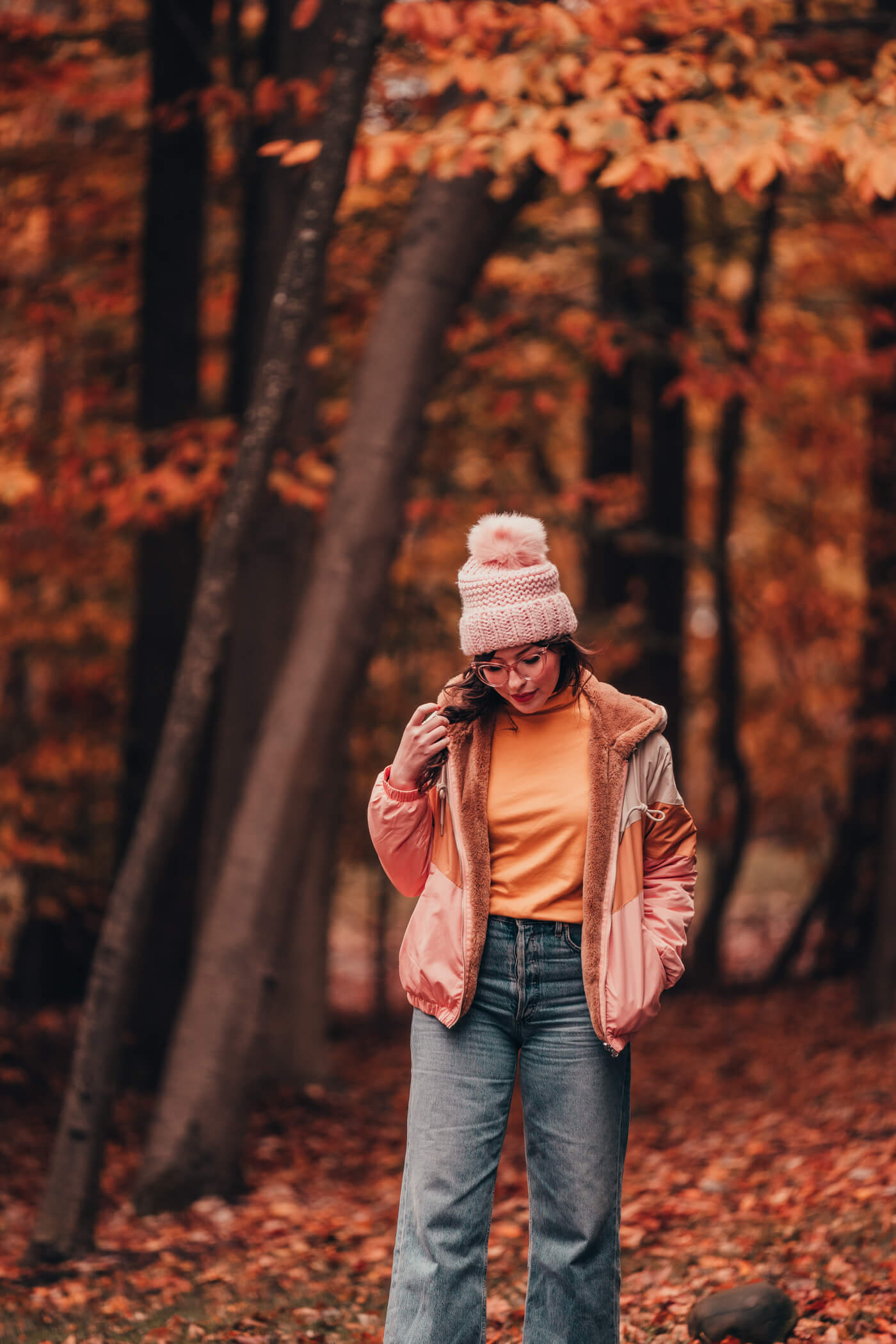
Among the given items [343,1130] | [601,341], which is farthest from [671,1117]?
[601,341]

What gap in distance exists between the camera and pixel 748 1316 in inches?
170

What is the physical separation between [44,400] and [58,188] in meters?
1.92

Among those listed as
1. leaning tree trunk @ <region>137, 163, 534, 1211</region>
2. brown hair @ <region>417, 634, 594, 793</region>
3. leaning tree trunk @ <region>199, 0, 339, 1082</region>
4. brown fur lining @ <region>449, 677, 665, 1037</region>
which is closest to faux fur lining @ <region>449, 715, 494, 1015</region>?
brown fur lining @ <region>449, 677, 665, 1037</region>

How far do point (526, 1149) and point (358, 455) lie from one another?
4168 millimetres

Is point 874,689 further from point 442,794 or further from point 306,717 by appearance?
point 442,794

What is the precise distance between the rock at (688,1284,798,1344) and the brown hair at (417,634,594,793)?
2.17 metres

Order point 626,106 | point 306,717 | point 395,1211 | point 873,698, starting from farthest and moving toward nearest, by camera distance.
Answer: point 873,698 < point 306,717 < point 395,1211 < point 626,106

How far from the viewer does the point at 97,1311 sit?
5.22 meters

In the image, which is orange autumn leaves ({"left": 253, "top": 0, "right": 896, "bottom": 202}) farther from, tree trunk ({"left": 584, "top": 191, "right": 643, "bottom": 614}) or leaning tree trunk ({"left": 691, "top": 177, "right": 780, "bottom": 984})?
leaning tree trunk ({"left": 691, "top": 177, "right": 780, "bottom": 984})

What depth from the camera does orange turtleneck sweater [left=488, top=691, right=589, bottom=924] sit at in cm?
337

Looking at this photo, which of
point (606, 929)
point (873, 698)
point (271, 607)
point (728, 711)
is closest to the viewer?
point (606, 929)

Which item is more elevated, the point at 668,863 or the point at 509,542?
the point at 509,542

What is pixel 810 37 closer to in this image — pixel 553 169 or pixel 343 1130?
pixel 553 169

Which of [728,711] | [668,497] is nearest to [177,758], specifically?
[668,497]
